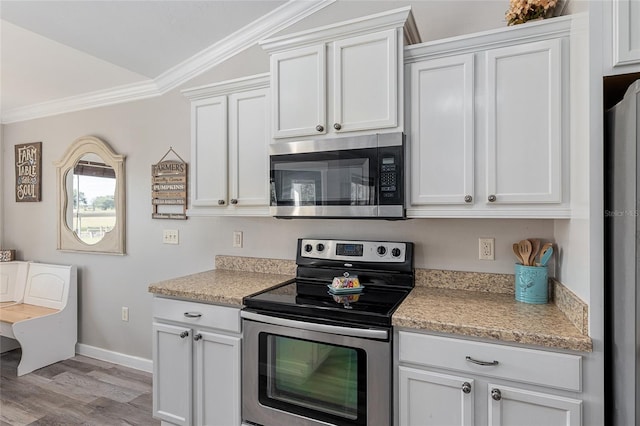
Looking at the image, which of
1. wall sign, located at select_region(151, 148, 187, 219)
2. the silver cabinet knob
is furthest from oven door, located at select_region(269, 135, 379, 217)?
wall sign, located at select_region(151, 148, 187, 219)

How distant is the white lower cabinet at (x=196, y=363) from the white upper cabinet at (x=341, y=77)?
1043mm

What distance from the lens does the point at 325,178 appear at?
6.18 feet

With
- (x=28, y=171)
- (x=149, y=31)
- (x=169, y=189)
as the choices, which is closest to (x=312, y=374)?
(x=169, y=189)

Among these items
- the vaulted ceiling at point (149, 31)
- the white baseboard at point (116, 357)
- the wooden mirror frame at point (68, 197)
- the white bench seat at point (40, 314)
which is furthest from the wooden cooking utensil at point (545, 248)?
the white bench seat at point (40, 314)

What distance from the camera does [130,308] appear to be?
10.4 feet

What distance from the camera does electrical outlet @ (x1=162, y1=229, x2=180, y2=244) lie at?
293 centimetres

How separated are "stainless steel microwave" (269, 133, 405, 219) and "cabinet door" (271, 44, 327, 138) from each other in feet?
0.28

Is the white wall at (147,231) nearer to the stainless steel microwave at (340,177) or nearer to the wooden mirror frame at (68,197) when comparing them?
the wooden mirror frame at (68,197)

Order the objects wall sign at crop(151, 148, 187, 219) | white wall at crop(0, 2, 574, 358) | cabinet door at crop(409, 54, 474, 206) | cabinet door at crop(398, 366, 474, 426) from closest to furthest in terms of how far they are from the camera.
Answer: cabinet door at crop(398, 366, 474, 426)
cabinet door at crop(409, 54, 474, 206)
white wall at crop(0, 2, 574, 358)
wall sign at crop(151, 148, 187, 219)

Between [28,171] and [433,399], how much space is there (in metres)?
4.37

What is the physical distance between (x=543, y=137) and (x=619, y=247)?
1.76ft

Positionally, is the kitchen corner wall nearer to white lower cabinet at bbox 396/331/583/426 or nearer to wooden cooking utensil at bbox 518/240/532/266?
wooden cooking utensil at bbox 518/240/532/266

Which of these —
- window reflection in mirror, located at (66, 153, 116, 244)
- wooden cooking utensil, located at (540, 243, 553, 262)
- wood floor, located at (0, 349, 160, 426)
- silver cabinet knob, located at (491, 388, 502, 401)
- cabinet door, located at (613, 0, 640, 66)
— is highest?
cabinet door, located at (613, 0, 640, 66)

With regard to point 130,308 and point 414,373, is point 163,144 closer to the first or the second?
point 130,308
